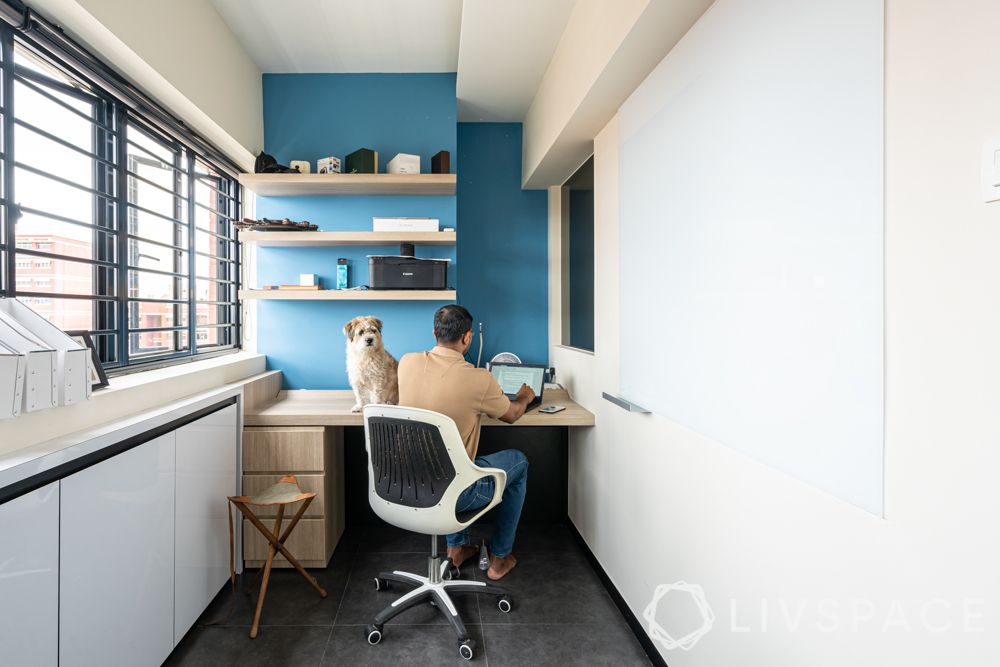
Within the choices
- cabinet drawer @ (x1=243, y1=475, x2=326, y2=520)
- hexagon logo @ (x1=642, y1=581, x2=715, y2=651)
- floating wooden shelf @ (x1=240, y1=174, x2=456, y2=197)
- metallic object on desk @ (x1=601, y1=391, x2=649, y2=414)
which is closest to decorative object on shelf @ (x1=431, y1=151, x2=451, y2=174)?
floating wooden shelf @ (x1=240, y1=174, x2=456, y2=197)

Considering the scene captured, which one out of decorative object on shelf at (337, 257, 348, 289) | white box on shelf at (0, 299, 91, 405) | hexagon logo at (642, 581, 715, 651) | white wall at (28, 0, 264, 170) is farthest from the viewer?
decorative object on shelf at (337, 257, 348, 289)

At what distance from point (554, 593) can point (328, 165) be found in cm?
282

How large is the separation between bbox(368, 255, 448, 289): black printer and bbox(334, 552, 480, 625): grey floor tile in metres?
1.59

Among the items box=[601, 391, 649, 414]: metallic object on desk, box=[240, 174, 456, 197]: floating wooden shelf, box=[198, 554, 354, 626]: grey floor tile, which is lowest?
box=[198, 554, 354, 626]: grey floor tile

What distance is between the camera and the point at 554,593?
2.31 meters

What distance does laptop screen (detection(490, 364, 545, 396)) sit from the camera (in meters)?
2.88

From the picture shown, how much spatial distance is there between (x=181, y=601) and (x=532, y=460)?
2020 millimetres

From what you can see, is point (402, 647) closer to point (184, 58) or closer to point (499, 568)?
point (499, 568)

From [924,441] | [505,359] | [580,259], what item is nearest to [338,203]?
[505,359]

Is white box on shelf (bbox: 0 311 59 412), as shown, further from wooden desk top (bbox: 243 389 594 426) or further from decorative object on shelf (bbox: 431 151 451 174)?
decorative object on shelf (bbox: 431 151 451 174)

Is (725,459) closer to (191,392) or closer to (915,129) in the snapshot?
(915,129)

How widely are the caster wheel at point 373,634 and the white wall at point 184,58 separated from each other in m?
2.51

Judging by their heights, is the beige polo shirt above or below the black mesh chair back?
above

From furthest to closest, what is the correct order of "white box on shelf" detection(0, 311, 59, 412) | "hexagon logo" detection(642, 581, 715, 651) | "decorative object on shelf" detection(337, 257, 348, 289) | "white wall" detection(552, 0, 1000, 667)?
"decorative object on shelf" detection(337, 257, 348, 289)
"hexagon logo" detection(642, 581, 715, 651)
"white box on shelf" detection(0, 311, 59, 412)
"white wall" detection(552, 0, 1000, 667)
